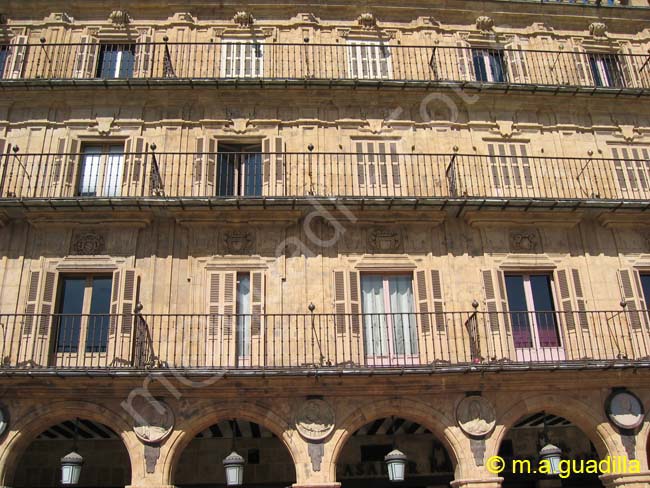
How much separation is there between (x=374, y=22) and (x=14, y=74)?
8.65m

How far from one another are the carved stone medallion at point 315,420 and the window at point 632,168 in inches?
334

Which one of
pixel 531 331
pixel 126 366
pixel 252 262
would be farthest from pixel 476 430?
pixel 126 366

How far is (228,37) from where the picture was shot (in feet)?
52.7

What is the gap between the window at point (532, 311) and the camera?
1338 centimetres

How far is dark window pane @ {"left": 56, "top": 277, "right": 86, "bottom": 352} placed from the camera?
12.9m

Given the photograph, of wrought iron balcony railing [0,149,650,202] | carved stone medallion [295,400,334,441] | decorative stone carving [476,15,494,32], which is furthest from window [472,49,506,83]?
carved stone medallion [295,400,334,441]

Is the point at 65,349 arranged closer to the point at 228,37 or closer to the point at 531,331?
the point at 228,37

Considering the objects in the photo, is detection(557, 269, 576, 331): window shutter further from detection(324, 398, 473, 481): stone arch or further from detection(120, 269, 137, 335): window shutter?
detection(120, 269, 137, 335): window shutter

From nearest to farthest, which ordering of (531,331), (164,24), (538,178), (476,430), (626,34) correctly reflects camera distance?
(476,430)
(531,331)
(538,178)
(164,24)
(626,34)

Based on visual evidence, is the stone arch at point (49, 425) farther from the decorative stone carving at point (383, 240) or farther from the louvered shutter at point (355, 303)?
the decorative stone carving at point (383, 240)

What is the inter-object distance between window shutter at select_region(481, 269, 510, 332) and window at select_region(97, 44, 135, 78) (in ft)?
31.0

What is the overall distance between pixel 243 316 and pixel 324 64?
6.42 m

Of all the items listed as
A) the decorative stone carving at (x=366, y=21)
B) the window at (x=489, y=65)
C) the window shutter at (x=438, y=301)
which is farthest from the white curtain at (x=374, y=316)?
the decorative stone carving at (x=366, y=21)

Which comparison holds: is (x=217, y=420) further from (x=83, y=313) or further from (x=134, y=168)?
(x=134, y=168)
